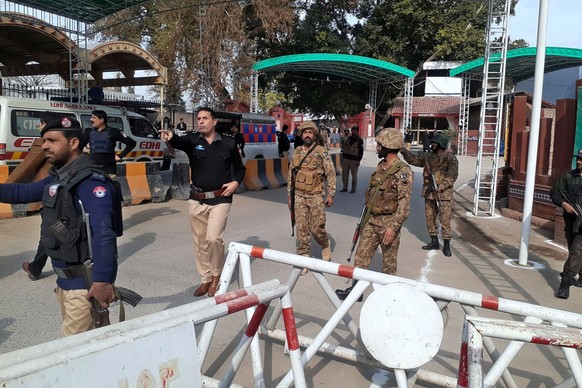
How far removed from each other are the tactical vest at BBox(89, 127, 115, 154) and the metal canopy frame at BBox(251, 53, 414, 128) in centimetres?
1875

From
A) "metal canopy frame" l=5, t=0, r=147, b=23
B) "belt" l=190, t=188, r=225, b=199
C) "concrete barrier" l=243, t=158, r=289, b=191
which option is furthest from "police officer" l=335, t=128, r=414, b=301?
"metal canopy frame" l=5, t=0, r=147, b=23

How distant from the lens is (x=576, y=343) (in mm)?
2029

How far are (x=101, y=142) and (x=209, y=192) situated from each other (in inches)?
102

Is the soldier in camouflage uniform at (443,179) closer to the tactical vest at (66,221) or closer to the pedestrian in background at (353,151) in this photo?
the pedestrian in background at (353,151)

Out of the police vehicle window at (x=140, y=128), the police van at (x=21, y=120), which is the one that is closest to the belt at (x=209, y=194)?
the police van at (x=21, y=120)

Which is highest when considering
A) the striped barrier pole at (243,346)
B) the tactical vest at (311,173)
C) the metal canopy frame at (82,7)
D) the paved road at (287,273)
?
the metal canopy frame at (82,7)

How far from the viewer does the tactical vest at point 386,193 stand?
4.64 meters

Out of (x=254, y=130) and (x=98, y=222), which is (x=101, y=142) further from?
(x=254, y=130)

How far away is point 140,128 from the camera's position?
1288 cm

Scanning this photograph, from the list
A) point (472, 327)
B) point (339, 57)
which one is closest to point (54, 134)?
point (472, 327)

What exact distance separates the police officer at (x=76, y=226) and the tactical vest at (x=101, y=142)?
395cm

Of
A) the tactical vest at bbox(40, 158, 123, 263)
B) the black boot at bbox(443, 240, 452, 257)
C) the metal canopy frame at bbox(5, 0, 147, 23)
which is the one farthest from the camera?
the metal canopy frame at bbox(5, 0, 147, 23)

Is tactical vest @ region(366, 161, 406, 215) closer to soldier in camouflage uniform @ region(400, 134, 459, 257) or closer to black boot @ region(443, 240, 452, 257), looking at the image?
soldier in camouflage uniform @ region(400, 134, 459, 257)

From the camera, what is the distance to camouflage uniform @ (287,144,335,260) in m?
5.75
